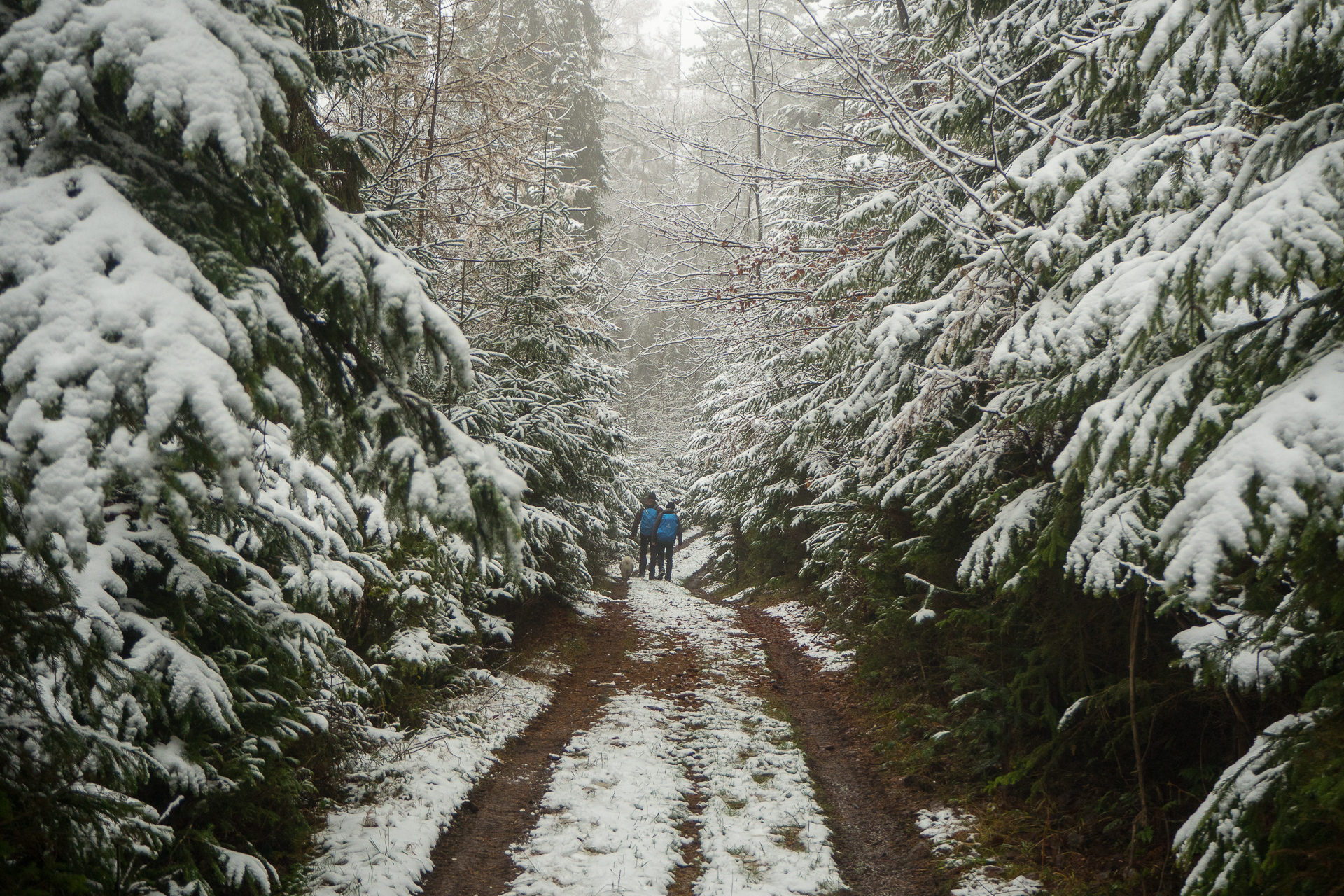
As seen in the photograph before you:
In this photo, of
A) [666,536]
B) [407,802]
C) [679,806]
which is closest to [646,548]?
[666,536]

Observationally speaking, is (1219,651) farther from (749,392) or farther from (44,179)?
(749,392)

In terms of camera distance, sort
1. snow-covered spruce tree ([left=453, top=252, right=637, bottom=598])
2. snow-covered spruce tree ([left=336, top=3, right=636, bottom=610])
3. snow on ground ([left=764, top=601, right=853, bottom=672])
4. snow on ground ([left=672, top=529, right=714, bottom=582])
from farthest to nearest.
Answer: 1. snow on ground ([left=672, top=529, right=714, bottom=582])
2. snow on ground ([left=764, top=601, right=853, bottom=672])
3. snow-covered spruce tree ([left=453, top=252, right=637, bottom=598])
4. snow-covered spruce tree ([left=336, top=3, right=636, bottom=610])

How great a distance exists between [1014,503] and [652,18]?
44.6m

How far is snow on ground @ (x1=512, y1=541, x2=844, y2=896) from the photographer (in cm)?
480

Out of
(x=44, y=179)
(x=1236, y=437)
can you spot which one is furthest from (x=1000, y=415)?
(x=44, y=179)

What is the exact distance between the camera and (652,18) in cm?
4069

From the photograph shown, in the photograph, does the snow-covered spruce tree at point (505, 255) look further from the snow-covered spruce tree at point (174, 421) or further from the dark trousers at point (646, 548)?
the dark trousers at point (646, 548)

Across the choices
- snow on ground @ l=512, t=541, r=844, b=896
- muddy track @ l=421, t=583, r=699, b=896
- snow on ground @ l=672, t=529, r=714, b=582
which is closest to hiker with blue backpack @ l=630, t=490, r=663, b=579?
snow on ground @ l=672, t=529, r=714, b=582

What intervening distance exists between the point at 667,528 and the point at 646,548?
1031 mm

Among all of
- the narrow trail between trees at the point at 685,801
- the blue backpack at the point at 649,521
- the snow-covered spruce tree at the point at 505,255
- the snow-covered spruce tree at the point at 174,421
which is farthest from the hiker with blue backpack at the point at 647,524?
the snow-covered spruce tree at the point at 174,421

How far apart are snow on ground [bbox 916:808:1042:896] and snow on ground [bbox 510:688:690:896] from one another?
6.45 ft

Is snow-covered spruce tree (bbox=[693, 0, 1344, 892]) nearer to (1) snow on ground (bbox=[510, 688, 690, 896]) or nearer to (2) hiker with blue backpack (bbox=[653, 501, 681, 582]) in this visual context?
(1) snow on ground (bbox=[510, 688, 690, 896])

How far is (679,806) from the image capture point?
5895 millimetres

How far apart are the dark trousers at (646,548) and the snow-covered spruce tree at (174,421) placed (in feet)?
53.4
